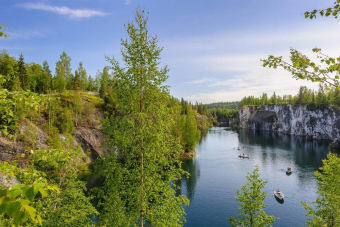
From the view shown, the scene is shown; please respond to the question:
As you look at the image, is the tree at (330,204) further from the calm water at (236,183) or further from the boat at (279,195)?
the boat at (279,195)

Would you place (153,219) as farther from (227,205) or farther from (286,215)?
(286,215)

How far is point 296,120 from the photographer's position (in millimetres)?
123188

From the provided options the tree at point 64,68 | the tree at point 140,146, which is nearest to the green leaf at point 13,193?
the tree at point 140,146

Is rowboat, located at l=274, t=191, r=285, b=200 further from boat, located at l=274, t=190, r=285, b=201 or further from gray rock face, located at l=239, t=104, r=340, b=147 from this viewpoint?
gray rock face, located at l=239, t=104, r=340, b=147

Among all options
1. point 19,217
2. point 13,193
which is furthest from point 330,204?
point 13,193

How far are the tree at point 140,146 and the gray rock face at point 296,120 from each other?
322ft

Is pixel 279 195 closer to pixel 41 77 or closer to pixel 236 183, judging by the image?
pixel 236 183

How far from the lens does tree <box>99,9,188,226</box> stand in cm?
1098

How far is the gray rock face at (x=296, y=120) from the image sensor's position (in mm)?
102250

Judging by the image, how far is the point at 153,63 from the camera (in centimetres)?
1207

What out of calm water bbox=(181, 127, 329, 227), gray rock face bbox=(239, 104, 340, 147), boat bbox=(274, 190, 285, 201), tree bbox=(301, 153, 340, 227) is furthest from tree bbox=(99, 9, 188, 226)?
gray rock face bbox=(239, 104, 340, 147)

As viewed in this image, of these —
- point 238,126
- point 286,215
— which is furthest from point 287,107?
point 286,215

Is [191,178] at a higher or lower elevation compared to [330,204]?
lower

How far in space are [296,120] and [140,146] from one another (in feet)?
448
